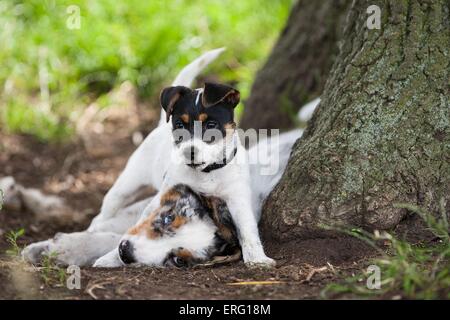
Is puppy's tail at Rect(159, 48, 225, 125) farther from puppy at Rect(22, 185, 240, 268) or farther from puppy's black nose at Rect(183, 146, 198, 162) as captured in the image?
puppy's black nose at Rect(183, 146, 198, 162)

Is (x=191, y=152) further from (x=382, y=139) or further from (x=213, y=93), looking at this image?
(x=382, y=139)

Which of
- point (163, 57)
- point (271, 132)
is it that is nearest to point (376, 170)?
point (271, 132)

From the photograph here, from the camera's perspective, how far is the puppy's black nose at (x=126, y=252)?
4438 millimetres

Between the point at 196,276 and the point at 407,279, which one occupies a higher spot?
the point at 407,279

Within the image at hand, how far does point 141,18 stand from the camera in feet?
32.0

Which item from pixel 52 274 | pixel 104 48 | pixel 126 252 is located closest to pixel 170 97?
pixel 126 252

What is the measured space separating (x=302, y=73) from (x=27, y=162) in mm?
3017

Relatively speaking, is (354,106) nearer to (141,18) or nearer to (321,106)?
(321,106)

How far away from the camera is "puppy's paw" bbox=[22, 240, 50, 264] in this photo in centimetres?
492

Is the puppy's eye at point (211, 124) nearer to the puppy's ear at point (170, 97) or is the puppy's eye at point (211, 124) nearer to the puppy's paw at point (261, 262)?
the puppy's ear at point (170, 97)

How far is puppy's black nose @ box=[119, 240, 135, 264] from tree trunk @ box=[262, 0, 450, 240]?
3.05ft

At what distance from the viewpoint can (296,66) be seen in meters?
7.13

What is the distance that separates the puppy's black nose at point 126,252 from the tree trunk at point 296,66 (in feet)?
9.66

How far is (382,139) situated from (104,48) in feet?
17.5
